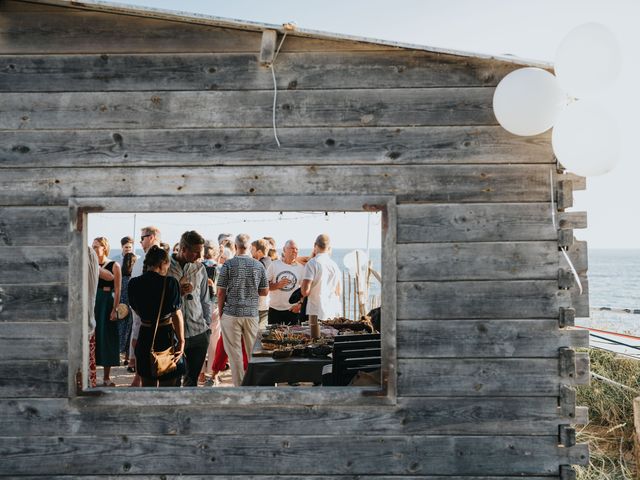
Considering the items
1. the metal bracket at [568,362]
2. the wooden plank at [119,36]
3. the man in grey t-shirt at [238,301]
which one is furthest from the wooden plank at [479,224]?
the man in grey t-shirt at [238,301]

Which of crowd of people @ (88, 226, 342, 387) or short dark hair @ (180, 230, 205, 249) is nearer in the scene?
crowd of people @ (88, 226, 342, 387)

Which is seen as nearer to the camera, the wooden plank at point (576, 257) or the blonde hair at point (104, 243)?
the wooden plank at point (576, 257)

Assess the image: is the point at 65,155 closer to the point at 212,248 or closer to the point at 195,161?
the point at 195,161

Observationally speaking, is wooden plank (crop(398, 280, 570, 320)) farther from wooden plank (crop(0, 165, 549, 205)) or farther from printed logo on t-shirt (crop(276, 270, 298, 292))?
printed logo on t-shirt (crop(276, 270, 298, 292))

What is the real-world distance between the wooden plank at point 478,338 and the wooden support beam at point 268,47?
5.99 ft

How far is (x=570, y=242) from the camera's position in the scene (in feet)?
12.1

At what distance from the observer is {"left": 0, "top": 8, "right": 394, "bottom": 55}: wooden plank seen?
148 inches

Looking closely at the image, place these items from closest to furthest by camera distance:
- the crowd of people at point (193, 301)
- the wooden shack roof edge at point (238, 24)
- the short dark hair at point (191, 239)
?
the wooden shack roof edge at point (238, 24) < the crowd of people at point (193, 301) < the short dark hair at point (191, 239)

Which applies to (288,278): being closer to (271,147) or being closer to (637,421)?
(637,421)

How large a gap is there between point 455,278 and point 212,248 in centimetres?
475

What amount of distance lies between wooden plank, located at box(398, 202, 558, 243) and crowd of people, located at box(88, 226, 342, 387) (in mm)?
2406

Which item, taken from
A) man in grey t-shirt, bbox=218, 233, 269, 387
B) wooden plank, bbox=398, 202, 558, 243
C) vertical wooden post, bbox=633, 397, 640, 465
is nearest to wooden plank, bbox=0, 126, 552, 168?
wooden plank, bbox=398, 202, 558, 243

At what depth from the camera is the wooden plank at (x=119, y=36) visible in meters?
3.76

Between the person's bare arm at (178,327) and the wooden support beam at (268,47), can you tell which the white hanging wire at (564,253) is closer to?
the wooden support beam at (268,47)
